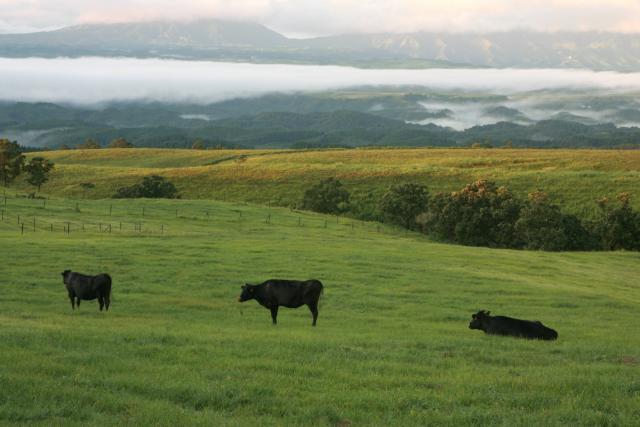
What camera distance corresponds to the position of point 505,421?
11133 mm

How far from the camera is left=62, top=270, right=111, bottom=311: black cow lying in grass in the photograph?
24.7 meters

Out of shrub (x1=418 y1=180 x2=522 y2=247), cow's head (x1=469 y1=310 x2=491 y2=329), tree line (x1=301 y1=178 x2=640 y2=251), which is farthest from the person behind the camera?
shrub (x1=418 y1=180 x2=522 y2=247)

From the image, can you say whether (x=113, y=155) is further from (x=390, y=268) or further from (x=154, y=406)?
(x=154, y=406)

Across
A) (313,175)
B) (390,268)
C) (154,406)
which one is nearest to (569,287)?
(390,268)

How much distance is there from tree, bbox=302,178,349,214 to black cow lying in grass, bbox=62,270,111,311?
248ft

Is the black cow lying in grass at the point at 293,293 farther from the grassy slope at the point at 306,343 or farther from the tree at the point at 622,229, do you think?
the tree at the point at 622,229

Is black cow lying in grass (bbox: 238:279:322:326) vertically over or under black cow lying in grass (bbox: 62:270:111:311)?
over

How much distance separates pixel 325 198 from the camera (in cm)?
10131

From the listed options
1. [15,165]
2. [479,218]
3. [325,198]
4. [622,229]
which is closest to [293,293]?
[479,218]

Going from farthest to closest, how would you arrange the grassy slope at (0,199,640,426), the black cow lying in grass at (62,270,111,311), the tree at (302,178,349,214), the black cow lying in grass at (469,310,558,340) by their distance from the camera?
the tree at (302,178,349,214) → the black cow lying in grass at (62,270,111,311) → the black cow lying in grass at (469,310,558,340) → the grassy slope at (0,199,640,426)

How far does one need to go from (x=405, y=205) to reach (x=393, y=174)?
3681cm

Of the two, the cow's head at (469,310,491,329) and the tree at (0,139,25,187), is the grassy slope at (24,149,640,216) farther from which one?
the cow's head at (469,310,491,329)

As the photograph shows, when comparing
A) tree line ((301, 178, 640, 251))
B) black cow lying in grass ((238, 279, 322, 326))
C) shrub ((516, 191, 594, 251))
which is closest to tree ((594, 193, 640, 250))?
tree line ((301, 178, 640, 251))

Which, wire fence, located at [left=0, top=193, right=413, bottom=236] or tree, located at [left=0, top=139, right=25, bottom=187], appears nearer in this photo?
wire fence, located at [left=0, top=193, right=413, bottom=236]
